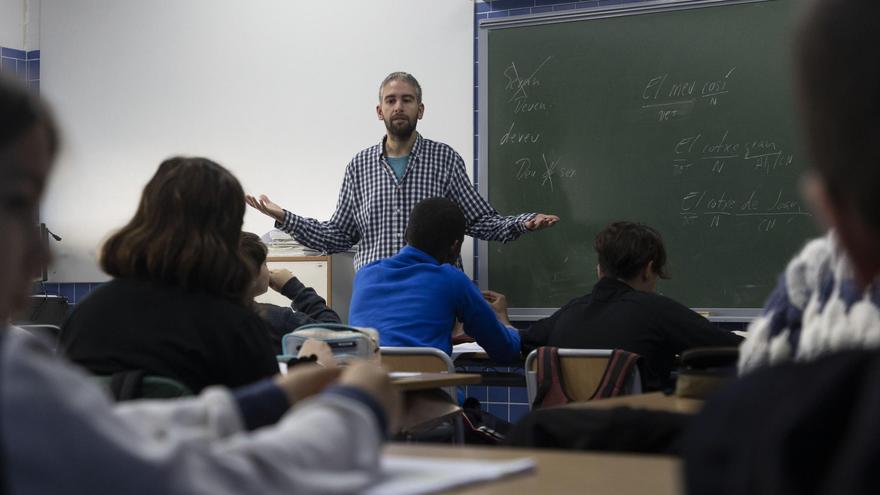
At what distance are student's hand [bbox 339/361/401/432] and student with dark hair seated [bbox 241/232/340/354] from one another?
107 inches

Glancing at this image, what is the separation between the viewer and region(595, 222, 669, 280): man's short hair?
3764 millimetres

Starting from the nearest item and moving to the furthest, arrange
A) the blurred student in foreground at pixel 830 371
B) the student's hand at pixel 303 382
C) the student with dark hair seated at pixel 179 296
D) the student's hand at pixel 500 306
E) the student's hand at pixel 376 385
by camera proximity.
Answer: the blurred student in foreground at pixel 830 371, the student's hand at pixel 376 385, the student's hand at pixel 303 382, the student with dark hair seated at pixel 179 296, the student's hand at pixel 500 306

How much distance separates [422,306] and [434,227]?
311 mm

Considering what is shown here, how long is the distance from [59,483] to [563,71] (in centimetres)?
523

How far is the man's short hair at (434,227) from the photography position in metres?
4.04

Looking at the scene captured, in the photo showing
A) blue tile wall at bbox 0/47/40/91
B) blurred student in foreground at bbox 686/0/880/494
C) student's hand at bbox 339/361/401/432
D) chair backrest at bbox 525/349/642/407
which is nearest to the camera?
blurred student in foreground at bbox 686/0/880/494

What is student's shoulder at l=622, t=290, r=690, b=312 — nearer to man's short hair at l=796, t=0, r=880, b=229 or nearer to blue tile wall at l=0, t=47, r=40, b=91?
man's short hair at l=796, t=0, r=880, b=229

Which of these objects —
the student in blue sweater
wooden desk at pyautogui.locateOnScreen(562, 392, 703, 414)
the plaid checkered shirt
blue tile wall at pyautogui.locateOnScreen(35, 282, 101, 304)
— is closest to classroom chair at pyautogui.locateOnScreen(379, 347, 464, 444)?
the student in blue sweater

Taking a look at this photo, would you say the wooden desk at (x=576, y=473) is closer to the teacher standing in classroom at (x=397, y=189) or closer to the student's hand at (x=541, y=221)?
the student's hand at (x=541, y=221)

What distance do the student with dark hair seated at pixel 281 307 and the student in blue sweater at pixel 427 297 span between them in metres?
0.17

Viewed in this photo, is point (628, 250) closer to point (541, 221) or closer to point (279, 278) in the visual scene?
point (541, 221)

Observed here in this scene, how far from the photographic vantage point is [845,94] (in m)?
0.57

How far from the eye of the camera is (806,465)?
583 millimetres

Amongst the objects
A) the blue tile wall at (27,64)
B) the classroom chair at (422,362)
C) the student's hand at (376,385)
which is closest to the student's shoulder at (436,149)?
the classroom chair at (422,362)
